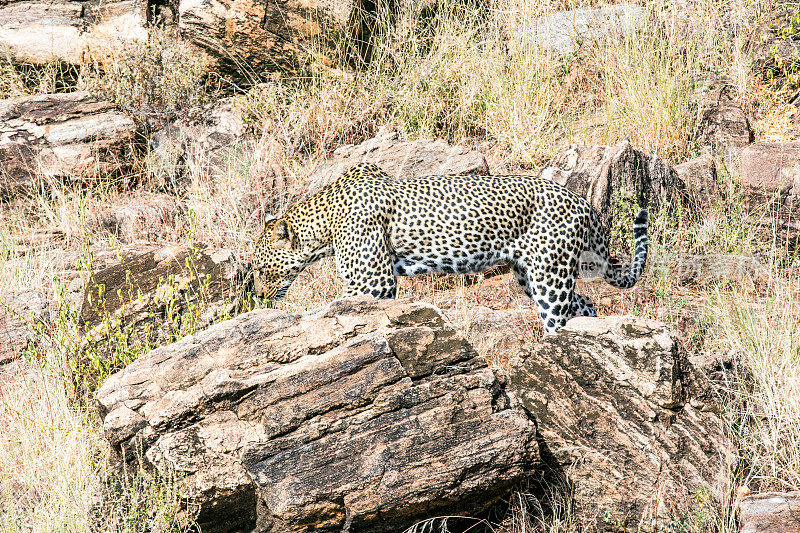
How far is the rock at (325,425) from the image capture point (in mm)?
4832

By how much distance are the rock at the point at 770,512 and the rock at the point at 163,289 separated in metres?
4.51

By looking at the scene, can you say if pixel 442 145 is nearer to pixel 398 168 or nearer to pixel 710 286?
pixel 398 168

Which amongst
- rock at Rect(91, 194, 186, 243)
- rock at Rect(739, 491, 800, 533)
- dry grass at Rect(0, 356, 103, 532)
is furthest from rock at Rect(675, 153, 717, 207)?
dry grass at Rect(0, 356, 103, 532)

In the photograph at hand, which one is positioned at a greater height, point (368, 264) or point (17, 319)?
point (368, 264)

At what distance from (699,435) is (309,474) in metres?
2.58

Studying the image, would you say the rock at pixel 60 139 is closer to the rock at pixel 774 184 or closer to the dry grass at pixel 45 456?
the dry grass at pixel 45 456

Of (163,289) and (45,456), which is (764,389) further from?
(45,456)

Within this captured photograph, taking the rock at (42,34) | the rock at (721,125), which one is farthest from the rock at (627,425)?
the rock at (42,34)

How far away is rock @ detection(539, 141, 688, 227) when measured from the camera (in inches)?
356

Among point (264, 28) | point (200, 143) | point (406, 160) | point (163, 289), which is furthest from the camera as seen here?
point (264, 28)

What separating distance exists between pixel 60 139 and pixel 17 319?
13.1ft

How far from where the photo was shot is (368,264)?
743 centimetres

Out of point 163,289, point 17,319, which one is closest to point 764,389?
point 163,289

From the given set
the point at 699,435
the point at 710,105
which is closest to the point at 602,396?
the point at 699,435
